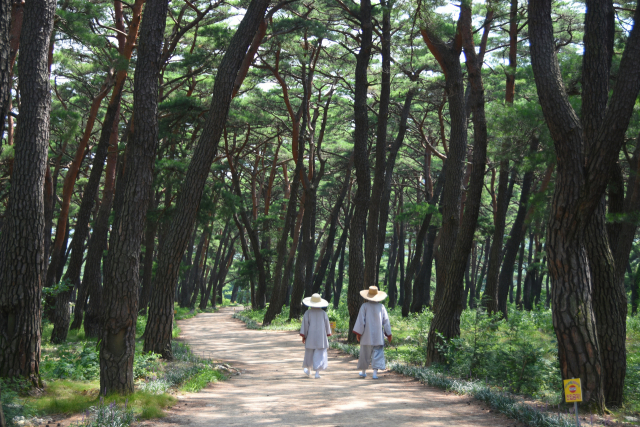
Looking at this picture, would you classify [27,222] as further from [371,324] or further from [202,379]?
[371,324]

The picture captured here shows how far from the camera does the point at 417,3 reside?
928 centimetres

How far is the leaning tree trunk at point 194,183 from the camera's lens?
869 centimetres

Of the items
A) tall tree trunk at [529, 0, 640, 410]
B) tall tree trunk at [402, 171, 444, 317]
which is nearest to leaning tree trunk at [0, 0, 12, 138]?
tall tree trunk at [529, 0, 640, 410]

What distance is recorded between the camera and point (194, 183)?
356 inches

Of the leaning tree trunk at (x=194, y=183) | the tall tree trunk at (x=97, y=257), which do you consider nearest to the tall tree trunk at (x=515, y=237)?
the leaning tree trunk at (x=194, y=183)

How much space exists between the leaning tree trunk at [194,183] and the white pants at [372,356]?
3.42 meters

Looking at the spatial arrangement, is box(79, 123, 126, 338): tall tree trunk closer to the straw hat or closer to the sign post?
the straw hat

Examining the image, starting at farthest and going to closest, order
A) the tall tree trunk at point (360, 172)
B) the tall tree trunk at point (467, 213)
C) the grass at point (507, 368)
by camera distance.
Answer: the tall tree trunk at point (360, 172), the tall tree trunk at point (467, 213), the grass at point (507, 368)

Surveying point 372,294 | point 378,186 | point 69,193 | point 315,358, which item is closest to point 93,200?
point 69,193

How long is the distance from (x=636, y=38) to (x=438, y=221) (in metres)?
11.8

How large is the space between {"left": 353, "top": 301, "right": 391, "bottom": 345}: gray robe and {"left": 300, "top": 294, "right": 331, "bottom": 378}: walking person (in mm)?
577

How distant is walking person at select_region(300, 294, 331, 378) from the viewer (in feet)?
30.2

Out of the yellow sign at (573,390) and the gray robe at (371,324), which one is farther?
the gray robe at (371,324)

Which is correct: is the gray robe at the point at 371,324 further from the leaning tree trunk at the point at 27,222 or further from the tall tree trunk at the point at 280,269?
the tall tree trunk at the point at 280,269
